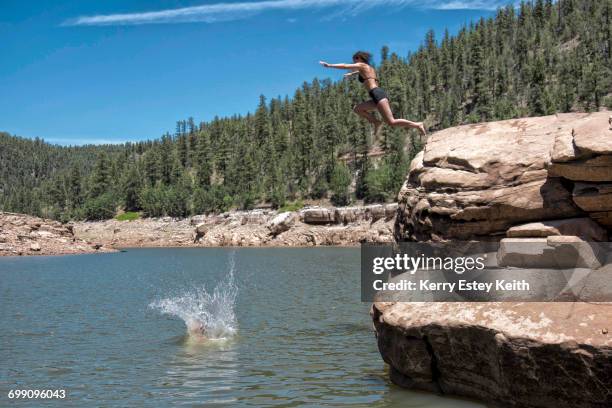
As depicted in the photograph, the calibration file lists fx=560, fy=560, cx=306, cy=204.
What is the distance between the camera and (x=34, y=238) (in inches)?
3442

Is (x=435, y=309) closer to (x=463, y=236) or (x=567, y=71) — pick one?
(x=463, y=236)

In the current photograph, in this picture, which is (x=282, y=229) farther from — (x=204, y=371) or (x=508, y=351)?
(x=508, y=351)

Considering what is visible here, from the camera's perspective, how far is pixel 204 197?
149000 millimetres

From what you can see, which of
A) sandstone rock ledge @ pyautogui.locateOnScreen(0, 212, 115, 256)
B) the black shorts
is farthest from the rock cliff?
sandstone rock ledge @ pyautogui.locateOnScreen(0, 212, 115, 256)

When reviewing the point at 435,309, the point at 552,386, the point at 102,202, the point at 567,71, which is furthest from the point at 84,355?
the point at 102,202

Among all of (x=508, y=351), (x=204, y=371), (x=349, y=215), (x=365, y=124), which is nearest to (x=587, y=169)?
(x=508, y=351)

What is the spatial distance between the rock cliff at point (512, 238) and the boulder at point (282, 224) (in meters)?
96.9

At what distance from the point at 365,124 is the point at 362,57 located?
140447 mm

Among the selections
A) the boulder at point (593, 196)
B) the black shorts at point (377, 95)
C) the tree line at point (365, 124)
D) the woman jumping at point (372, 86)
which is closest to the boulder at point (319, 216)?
the tree line at point (365, 124)

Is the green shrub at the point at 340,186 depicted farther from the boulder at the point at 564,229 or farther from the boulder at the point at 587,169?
the boulder at the point at 587,169

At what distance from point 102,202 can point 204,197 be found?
38.0 meters

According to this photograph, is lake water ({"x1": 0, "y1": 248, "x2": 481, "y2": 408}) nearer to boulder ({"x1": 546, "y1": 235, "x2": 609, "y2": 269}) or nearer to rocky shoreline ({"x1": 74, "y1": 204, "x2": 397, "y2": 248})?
boulder ({"x1": 546, "y1": 235, "x2": 609, "y2": 269})

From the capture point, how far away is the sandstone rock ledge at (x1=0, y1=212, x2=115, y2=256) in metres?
83.8

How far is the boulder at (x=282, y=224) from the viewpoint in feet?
366
